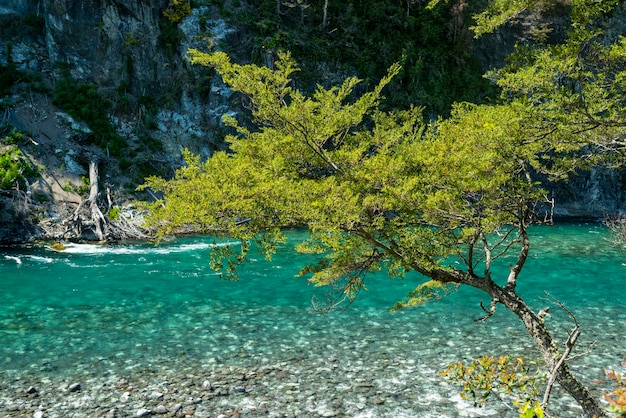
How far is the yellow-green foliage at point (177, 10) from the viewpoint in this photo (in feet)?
122

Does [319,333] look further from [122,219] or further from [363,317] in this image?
[122,219]

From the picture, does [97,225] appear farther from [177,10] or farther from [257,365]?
[177,10]

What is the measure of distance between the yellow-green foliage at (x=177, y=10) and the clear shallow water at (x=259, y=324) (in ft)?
77.5

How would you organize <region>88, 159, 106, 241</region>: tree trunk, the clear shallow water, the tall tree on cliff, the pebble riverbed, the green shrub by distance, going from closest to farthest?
the tall tree on cliff
the pebble riverbed
the clear shallow water
the green shrub
<region>88, 159, 106, 241</region>: tree trunk

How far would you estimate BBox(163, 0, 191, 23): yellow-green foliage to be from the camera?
122ft

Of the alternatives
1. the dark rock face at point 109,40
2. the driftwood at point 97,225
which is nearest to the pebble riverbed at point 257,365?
the driftwood at point 97,225

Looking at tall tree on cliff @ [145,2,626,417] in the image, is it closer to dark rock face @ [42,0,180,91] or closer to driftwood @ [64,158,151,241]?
driftwood @ [64,158,151,241]

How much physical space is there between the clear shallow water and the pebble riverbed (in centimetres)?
5

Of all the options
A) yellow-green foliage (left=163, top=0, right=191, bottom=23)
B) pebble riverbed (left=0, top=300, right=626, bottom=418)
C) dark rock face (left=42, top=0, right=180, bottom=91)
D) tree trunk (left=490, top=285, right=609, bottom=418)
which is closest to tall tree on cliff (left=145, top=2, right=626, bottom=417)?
tree trunk (left=490, top=285, right=609, bottom=418)

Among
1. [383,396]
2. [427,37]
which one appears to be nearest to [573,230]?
[427,37]

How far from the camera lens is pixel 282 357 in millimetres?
11086

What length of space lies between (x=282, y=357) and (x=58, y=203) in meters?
21.6

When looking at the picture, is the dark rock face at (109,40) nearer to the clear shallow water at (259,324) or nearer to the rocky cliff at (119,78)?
the rocky cliff at (119,78)

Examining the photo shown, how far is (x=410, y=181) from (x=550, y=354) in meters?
3.16
